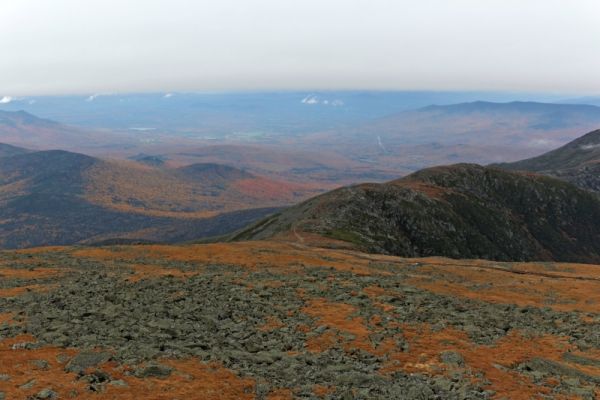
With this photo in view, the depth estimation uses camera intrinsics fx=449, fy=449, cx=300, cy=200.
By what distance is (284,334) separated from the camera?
3209 centimetres

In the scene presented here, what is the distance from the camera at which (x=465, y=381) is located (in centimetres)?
2506

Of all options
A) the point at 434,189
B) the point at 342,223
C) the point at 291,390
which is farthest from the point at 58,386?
the point at 434,189

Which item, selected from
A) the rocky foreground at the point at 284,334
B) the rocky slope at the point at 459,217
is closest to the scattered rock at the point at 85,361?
the rocky foreground at the point at 284,334

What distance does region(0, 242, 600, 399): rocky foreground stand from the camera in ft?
76.9

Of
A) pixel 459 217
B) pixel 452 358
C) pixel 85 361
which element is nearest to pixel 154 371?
pixel 85 361

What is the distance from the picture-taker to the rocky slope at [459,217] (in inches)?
→ 4577

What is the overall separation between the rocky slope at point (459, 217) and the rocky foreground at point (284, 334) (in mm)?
50368

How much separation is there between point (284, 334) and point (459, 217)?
121m

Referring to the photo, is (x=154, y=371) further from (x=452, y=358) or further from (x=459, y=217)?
(x=459, y=217)

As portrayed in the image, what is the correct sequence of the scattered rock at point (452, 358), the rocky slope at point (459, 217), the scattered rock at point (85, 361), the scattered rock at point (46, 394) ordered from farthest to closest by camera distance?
the rocky slope at point (459, 217)
the scattered rock at point (452, 358)
the scattered rock at point (85, 361)
the scattered rock at point (46, 394)

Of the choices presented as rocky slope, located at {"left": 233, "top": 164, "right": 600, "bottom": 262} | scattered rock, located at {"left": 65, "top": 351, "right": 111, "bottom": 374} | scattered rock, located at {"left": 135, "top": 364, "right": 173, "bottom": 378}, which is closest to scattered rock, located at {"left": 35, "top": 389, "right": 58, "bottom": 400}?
scattered rock, located at {"left": 65, "top": 351, "right": 111, "bottom": 374}

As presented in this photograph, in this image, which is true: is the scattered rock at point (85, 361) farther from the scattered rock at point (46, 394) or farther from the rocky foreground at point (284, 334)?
the scattered rock at point (46, 394)

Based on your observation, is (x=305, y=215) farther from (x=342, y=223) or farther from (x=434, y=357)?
(x=434, y=357)

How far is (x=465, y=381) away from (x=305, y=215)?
9668 cm
